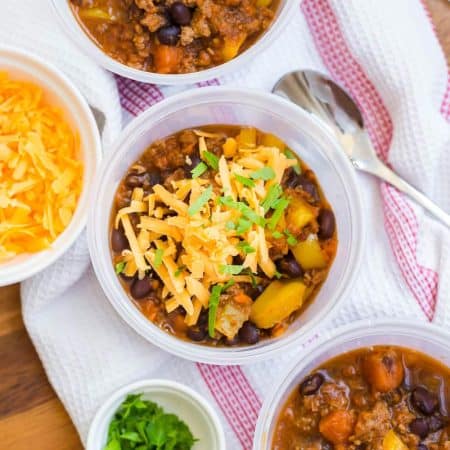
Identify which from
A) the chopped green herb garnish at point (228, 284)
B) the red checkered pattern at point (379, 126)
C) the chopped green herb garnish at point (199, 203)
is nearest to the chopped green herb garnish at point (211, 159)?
the chopped green herb garnish at point (199, 203)

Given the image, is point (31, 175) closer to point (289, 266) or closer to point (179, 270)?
point (179, 270)

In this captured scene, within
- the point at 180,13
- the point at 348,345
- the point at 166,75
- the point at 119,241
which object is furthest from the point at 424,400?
the point at 180,13

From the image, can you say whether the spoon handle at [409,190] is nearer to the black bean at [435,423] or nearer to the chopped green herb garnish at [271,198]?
the chopped green herb garnish at [271,198]

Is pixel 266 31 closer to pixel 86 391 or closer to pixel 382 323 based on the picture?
pixel 382 323

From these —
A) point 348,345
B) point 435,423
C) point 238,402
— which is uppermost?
point 348,345

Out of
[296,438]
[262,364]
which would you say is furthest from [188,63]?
[296,438]

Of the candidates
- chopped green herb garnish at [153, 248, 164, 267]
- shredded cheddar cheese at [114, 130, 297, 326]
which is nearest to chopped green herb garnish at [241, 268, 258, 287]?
shredded cheddar cheese at [114, 130, 297, 326]
